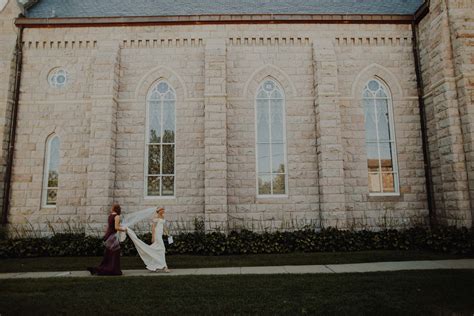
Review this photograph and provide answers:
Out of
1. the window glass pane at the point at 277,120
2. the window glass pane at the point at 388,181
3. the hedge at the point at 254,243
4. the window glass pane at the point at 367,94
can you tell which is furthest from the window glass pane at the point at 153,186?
the window glass pane at the point at 367,94

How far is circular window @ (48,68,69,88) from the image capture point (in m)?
11.4

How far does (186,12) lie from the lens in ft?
40.6

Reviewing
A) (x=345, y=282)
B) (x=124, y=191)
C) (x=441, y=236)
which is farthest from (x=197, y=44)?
(x=441, y=236)

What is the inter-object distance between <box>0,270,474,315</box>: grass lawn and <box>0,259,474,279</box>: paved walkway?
0.51 meters

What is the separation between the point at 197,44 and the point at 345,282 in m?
9.36

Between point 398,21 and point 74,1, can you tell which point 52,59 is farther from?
point 398,21

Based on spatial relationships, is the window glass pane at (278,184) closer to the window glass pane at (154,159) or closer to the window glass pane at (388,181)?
the window glass pane at (388,181)

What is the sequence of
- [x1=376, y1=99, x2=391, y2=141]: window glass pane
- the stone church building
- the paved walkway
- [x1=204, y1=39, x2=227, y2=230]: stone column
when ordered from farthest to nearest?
[x1=376, y1=99, x2=391, y2=141]: window glass pane → the stone church building → [x1=204, y1=39, x2=227, y2=230]: stone column → the paved walkway

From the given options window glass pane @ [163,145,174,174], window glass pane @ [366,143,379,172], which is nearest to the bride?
window glass pane @ [163,145,174,174]

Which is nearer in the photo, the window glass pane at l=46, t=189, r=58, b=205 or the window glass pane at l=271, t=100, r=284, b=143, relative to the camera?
the window glass pane at l=46, t=189, r=58, b=205

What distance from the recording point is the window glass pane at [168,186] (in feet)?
35.5

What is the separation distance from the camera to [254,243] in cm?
962

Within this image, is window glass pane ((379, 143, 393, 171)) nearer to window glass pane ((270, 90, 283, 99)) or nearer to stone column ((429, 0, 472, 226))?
stone column ((429, 0, 472, 226))

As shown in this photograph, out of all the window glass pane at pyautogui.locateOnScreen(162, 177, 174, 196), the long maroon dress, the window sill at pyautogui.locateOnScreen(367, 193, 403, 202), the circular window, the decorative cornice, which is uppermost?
the decorative cornice
